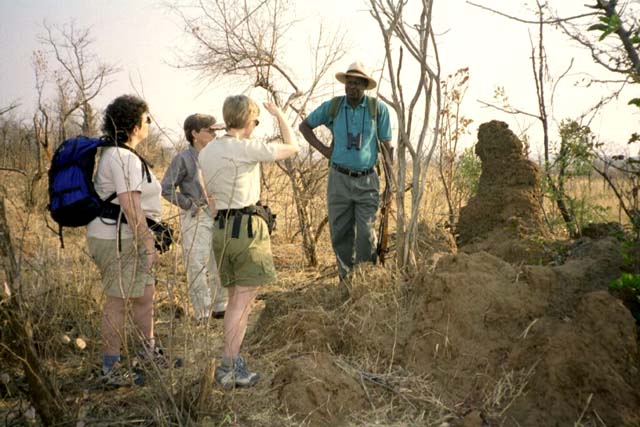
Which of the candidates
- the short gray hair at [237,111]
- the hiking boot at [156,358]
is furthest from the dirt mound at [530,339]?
the short gray hair at [237,111]

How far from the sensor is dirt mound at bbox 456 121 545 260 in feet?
16.0

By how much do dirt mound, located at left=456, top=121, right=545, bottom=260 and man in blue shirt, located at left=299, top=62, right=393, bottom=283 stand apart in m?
0.95

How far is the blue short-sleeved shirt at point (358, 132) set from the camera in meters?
4.82

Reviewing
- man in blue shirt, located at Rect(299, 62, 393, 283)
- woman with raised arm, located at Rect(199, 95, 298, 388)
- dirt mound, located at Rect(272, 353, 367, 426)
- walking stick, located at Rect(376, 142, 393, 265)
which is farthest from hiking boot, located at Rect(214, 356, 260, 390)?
walking stick, located at Rect(376, 142, 393, 265)

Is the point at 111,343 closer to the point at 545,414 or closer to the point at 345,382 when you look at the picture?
the point at 345,382

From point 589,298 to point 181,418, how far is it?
2223 millimetres

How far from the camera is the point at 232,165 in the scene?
3.26 m

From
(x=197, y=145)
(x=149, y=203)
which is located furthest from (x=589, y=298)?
(x=197, y=145)

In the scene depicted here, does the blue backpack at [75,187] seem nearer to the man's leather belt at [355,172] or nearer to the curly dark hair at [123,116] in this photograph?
the curly dark hair at [123,116]

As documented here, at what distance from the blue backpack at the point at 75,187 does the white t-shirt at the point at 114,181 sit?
5 centimetres

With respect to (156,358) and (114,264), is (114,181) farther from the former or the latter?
(156,358)

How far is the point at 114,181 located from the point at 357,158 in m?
2.22

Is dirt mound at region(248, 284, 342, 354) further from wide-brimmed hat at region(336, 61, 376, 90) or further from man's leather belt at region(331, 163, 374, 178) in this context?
wide-brimmed hat at region(336, 61, 376, 90)

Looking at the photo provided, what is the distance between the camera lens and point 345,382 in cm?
315
